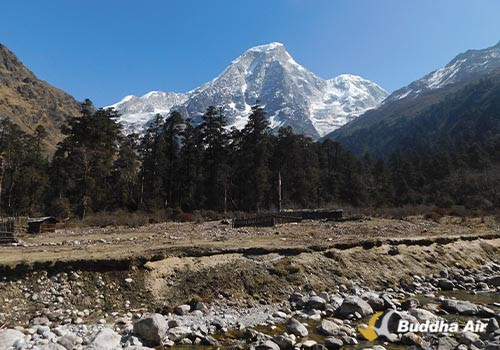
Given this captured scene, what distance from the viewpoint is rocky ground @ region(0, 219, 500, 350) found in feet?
30.2

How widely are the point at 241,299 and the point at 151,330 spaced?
13.3 ft

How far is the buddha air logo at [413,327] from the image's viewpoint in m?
10.1

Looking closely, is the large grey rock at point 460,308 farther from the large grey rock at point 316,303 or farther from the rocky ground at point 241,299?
the large grey rock at point 316,303

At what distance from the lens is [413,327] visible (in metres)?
10.4

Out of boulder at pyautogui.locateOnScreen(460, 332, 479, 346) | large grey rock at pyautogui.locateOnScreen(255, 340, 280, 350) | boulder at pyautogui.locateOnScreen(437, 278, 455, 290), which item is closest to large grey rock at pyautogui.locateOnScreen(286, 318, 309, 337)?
large grey rock at pyautogui.locateOnScreen(255, 340, 280, 350)

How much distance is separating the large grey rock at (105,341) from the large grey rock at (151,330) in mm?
512

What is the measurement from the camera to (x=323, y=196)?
210 feet

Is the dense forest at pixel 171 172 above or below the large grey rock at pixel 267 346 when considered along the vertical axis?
above

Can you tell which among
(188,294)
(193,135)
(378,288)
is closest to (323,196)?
(193,135)

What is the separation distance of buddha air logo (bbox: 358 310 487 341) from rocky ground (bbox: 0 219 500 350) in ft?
0.66

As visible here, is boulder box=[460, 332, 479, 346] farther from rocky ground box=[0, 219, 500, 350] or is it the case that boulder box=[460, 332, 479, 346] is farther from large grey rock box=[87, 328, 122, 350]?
large grey rock box=[87, 328, 122, 350]

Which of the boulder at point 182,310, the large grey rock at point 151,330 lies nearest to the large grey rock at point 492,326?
the boulder at point 182,310

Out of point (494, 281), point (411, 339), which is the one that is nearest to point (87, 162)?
point (494, 281)

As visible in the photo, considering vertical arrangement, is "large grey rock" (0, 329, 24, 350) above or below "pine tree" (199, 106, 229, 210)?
below
